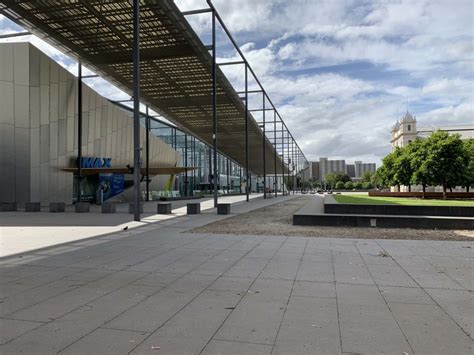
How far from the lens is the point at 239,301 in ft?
17.7

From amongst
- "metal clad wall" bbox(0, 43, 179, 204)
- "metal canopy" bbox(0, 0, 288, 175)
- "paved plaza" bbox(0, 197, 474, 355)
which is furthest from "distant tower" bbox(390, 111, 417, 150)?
"paved plaza" bbox(0, 197, 474, 355)

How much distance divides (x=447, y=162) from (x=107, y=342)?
5284 centimetres

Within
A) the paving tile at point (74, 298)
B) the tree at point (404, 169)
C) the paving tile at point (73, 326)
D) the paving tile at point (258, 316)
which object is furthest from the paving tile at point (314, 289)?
the tree at point (404, 169)

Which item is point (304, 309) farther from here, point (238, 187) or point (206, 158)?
point (238, 187)

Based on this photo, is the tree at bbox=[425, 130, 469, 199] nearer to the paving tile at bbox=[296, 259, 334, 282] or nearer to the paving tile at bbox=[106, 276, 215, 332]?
the paving tile at bbox=[296, 259, 334, 282]

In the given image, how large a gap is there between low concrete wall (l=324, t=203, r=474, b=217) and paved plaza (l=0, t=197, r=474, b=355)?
30.3ft

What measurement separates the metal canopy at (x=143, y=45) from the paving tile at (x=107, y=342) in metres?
21.7

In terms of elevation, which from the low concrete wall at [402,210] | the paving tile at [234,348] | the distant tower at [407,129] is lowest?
the paving tile at [234,348]

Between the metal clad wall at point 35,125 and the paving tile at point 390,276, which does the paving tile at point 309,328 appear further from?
the metal clad wall at point 35,125

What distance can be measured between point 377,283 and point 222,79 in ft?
107

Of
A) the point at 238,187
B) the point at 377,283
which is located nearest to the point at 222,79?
the point at 377,283

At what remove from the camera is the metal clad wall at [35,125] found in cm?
2858

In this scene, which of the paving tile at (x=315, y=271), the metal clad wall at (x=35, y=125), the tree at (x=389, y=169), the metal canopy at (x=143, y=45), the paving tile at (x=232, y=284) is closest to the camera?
the paving tile at (x=232, y=284)

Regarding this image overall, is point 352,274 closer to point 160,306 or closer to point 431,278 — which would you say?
point 431,278
